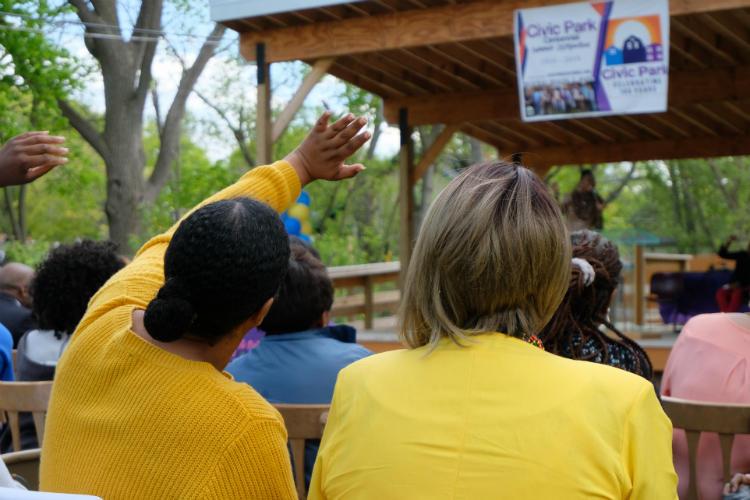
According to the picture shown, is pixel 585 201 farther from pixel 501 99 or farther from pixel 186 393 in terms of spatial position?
pixel 186 393

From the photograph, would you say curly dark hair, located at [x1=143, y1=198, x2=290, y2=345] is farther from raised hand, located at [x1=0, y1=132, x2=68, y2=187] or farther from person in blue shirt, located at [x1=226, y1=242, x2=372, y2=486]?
person in blue shirt, located at [x1=226, y1=242, x2=372, y2=486]

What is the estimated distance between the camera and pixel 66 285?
2.92m

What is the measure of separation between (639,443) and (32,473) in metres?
1.78

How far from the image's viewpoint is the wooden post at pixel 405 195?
8.81 m

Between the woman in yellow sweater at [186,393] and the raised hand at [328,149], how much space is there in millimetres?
444

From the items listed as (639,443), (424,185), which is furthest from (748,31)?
(424,185)

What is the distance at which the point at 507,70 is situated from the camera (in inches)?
308

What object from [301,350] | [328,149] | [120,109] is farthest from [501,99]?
[120,109]

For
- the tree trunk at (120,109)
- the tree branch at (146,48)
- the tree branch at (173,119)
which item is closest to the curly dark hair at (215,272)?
the tree trunk at (120,109)

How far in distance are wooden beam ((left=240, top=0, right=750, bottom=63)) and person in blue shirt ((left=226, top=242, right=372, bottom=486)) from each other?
4.04 m

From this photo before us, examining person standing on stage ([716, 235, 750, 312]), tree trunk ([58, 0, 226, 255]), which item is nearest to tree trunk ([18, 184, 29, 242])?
tree trunk ([58, 0, 226, 255])

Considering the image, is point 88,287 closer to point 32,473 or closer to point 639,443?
point 32,473

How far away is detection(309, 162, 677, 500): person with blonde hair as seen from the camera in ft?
3.56

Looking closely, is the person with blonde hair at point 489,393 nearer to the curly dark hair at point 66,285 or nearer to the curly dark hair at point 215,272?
the curly dark hair at point 215,272
